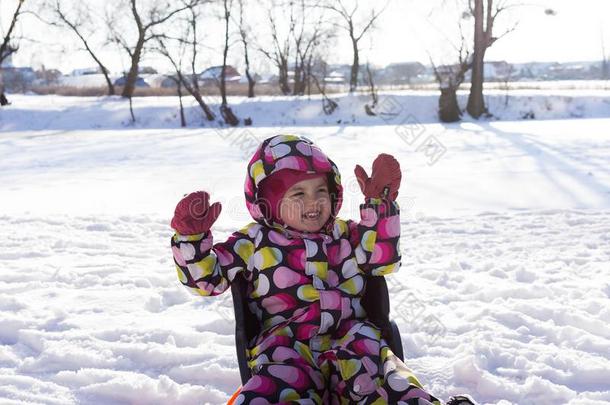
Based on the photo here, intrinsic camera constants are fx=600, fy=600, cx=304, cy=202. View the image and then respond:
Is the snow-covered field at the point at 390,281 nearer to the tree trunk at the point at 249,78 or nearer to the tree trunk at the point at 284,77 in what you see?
the tree trunk at the point at 249,78

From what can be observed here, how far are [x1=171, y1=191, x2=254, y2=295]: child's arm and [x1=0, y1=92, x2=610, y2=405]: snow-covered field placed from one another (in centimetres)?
53

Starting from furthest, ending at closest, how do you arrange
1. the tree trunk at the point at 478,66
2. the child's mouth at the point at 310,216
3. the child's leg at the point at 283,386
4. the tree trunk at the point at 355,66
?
1. the tree trunk at the point at 355,66
2. the tree trunk at the point at 478,66
3. the child's mouth at the point at 310,216
4. the child's leg at the point at 283,386

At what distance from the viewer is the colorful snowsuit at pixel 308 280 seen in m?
1.87

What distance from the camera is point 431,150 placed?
1028 cm

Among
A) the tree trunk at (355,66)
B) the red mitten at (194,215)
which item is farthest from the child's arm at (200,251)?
the tree trunk at (355,66)

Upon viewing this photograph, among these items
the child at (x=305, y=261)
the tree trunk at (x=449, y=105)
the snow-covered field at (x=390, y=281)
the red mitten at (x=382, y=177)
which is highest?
the tree trunk at (x=449, y=105)

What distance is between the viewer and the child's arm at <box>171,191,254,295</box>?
1957mm

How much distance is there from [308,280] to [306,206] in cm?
26

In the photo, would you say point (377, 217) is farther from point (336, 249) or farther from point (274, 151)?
point (274, 151)

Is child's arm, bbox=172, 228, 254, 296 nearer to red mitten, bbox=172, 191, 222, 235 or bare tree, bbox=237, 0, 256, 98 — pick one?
red mitten, bbox=172, 191, 222, 235

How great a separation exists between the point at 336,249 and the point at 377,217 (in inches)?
7.4

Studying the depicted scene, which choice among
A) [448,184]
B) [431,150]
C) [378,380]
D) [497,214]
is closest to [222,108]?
[431,150]

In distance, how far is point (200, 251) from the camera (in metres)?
1.99

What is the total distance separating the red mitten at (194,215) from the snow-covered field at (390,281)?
0.73m
